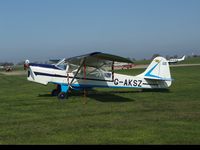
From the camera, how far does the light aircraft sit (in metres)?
13.9

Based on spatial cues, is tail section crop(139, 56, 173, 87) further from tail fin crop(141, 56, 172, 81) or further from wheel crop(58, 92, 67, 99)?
wheel crop(58, 92, 67, 99)

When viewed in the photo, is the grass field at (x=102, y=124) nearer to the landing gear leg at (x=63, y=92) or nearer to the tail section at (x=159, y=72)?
the landing gear leg at (x=63, y=92)

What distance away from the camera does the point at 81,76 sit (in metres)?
14.4

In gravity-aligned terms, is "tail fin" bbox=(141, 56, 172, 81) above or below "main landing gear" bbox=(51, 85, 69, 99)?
above

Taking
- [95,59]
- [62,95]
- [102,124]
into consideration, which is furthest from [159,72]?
[102,124]

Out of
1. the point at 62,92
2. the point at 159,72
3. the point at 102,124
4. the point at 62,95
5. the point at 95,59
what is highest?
the point at 95,59

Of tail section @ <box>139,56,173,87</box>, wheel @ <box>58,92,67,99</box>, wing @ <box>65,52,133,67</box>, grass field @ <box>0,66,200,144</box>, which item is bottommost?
wheel @ <box>58,92,67,99</box>

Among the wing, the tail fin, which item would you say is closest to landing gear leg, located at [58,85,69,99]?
the wing

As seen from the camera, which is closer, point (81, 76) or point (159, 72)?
point (81, 76)

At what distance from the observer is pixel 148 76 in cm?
1566

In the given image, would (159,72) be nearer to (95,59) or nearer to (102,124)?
(95,59)

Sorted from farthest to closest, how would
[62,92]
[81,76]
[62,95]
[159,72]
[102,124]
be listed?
1. [159,72]
2. [81,76]
3. [62,92]
4. [62,95]
5. [102,124]

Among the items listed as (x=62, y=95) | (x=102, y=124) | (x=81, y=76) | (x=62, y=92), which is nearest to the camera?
(x=102, y=124)
